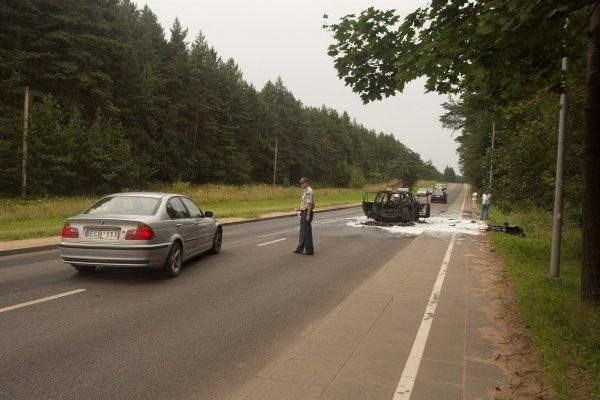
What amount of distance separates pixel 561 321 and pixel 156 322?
17.2 feet

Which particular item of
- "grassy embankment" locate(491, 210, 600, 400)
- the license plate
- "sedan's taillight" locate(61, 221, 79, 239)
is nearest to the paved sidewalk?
"grassy embankment" locate(491, 210, 600, 400)

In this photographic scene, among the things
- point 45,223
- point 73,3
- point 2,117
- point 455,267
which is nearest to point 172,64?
point 73,3

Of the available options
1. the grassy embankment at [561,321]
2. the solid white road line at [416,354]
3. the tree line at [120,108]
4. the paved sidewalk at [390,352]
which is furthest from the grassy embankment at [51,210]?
the grassy embankment at [561,321]

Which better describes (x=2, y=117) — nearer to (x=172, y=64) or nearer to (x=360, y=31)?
(x=172, y=64)

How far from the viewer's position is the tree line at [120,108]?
29.4 m

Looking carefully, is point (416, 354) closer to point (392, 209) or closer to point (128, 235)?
point (128, 235)

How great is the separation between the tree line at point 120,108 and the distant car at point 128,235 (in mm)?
23631

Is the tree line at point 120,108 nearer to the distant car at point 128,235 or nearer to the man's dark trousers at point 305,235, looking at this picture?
the man's dark trousers at point 305,235

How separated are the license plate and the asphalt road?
0.81m

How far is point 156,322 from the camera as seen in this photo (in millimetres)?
5574

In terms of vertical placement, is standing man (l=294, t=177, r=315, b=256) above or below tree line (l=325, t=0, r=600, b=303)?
below

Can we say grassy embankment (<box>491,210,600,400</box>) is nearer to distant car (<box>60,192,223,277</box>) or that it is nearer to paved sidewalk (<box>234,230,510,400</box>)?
paved sidewalk (<box>234,230,510,400</box>)

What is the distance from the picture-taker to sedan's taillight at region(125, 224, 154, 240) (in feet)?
24.0

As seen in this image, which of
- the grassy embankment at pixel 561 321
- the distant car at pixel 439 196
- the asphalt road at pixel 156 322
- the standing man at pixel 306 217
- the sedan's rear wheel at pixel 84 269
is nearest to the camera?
the asphalt road at pixel 156 322
